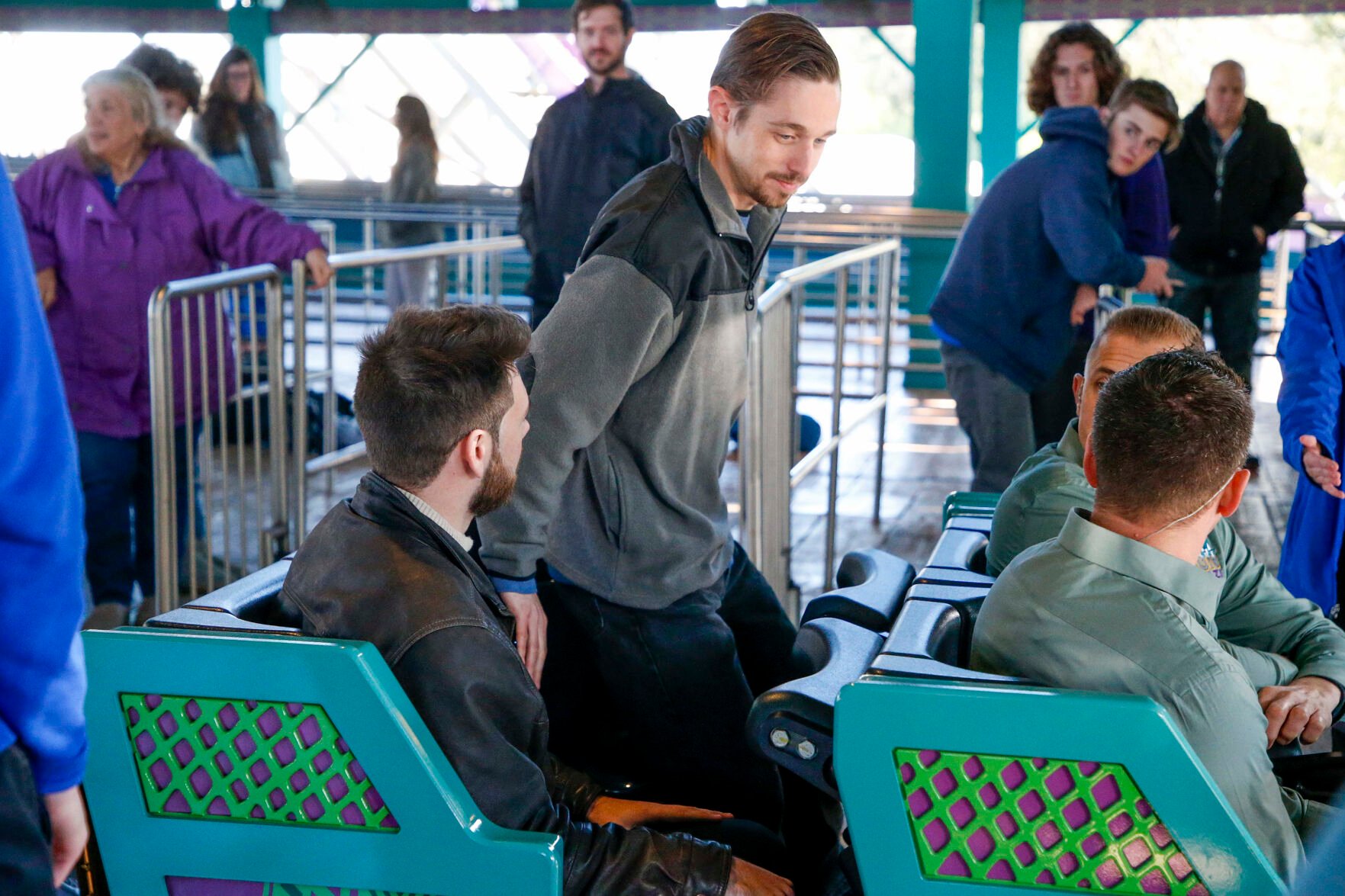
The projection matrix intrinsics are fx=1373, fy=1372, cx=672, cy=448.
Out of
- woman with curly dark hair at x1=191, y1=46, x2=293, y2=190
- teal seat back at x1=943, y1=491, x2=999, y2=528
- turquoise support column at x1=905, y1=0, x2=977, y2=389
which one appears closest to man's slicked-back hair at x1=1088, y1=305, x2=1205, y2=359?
teal seat back at x1=943, y1=491, x2=999, y2=528

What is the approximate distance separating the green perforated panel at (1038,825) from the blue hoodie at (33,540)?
0.78 m

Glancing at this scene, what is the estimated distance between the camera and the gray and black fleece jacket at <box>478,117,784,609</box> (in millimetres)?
1796

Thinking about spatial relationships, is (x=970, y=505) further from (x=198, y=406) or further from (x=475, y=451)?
(x=198, y=406)

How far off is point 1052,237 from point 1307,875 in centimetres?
296

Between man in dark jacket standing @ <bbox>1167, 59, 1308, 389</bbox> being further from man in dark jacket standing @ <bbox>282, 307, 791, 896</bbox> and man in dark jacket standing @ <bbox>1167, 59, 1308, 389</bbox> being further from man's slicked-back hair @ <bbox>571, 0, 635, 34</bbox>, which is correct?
man in dark jacket standing @ <bbox>282, 307, 791, 896</bbox>

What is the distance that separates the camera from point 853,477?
574 cm

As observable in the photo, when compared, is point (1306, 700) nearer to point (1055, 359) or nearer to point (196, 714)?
point (196, 714)

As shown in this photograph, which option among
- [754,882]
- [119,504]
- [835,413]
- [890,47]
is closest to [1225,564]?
[754,882]

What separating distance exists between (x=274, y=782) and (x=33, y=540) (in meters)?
0.59

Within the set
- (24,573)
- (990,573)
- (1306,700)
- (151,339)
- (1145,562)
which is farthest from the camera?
(151,339)

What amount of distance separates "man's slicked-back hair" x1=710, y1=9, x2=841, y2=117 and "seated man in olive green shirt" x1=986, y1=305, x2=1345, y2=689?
1.98 ft

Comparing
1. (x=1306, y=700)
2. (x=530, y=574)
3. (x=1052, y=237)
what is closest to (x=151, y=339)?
(x=530, y=574)

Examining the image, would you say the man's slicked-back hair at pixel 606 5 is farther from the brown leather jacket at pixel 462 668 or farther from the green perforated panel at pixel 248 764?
the green perforated panel at pixel 248 764

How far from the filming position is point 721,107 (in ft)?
6.17
